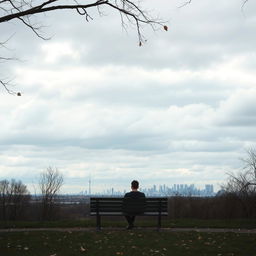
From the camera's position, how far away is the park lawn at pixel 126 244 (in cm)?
899

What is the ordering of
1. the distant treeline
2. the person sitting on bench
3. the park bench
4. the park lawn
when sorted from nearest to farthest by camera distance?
the park lawn, the park bench, the person sitting on bench, the distant treeline

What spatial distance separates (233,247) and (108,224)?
576 centimetres

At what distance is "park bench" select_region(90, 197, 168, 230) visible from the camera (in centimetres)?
1302

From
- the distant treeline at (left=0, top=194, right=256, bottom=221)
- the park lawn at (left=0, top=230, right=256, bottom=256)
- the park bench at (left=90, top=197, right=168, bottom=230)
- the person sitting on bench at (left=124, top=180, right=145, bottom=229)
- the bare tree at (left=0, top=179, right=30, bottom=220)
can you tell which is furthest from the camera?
the bare tree at (left=0, top=179, right=30, bottom=220)

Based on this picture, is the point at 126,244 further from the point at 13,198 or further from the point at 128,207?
the point at 13,198

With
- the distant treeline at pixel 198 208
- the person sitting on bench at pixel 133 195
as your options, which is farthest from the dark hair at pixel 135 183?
the distant treeline at pixel 198 208

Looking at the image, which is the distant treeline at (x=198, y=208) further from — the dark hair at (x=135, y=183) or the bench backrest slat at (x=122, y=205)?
the dark hair at (x=135, y=183)

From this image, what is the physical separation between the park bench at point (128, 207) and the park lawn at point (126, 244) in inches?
41.6

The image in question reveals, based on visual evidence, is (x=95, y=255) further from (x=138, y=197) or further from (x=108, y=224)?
(x=108, y=224)

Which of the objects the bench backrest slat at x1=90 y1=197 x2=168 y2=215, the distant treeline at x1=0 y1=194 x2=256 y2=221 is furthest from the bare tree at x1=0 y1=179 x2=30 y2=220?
the bench backrest slat at x1=90 y1=197 x2=168 y2=215

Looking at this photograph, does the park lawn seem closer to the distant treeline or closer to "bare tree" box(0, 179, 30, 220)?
the distant treeline

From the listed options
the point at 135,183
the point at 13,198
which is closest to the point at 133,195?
the point at 135,183

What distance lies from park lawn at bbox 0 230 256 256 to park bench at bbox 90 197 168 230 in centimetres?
106

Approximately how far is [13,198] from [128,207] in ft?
142
